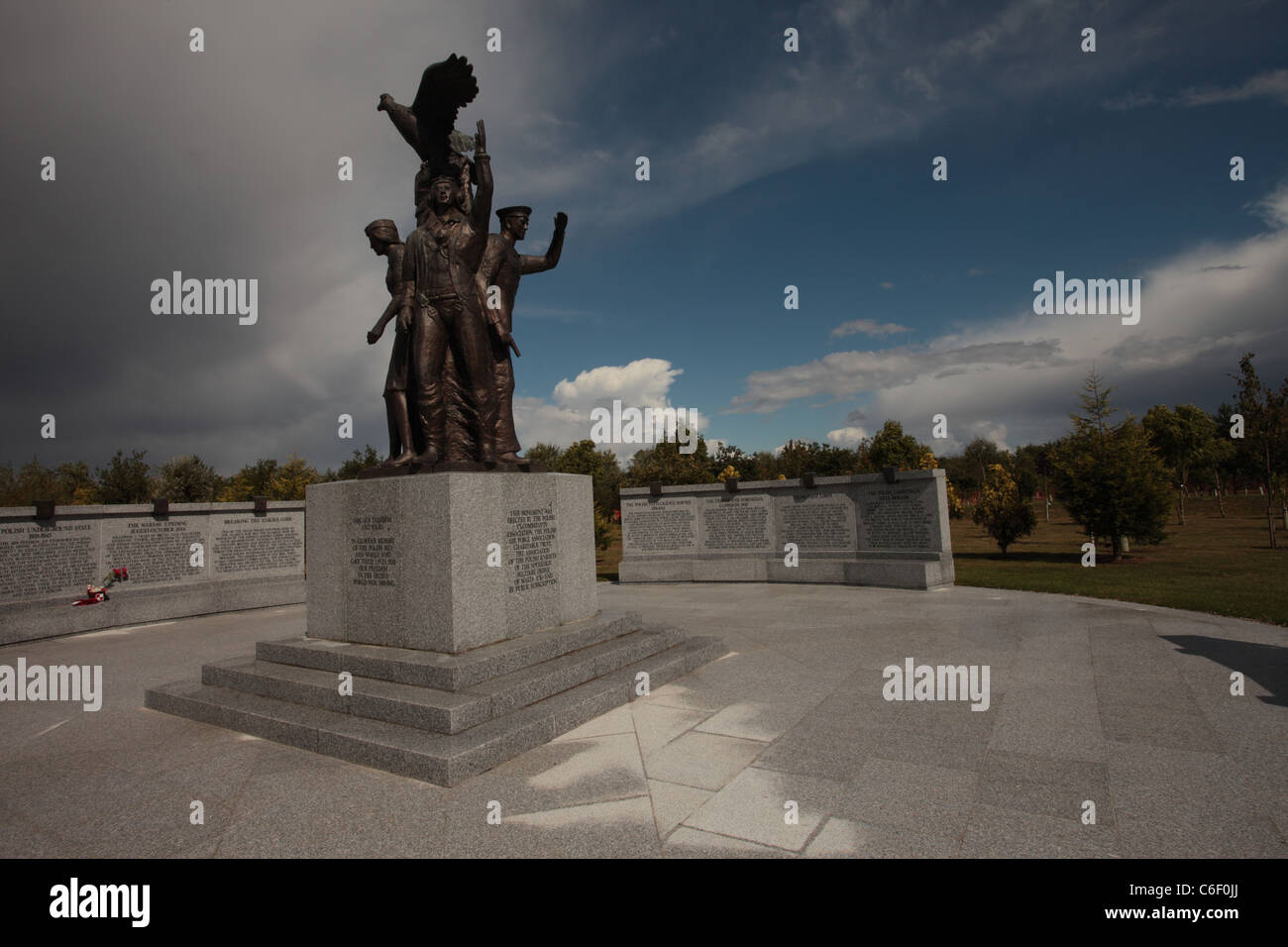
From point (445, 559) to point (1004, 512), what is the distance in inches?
812

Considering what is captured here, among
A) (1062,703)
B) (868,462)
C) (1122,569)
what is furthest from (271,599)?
(868,462)

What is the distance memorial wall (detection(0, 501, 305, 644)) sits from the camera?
10562mm

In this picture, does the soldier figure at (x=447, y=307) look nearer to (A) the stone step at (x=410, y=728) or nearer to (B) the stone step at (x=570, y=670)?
(B) the stone step at (x=570, y=670)

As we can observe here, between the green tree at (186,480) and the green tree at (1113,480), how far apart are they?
29750 mm

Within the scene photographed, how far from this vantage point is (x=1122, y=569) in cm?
1588

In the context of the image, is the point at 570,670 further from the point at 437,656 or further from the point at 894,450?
the point at 894,450

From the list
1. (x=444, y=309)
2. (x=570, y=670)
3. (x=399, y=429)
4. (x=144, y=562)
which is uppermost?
(x=444, y=309)

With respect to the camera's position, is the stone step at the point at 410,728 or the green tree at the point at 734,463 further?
the green tree at the point at 734,463

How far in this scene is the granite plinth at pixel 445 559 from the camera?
586cm

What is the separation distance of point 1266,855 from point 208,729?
24.5ft

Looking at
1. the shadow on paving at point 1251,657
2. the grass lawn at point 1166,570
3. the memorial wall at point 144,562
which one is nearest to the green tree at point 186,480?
the memorial wall at point 144,562

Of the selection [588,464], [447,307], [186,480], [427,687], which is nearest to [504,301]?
[447,307]

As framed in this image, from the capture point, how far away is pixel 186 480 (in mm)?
25891

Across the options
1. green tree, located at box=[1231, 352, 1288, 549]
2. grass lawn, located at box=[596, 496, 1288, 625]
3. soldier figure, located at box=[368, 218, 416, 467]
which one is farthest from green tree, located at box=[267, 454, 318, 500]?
green tree, located at box=[1231, 352, 1288, 549]
